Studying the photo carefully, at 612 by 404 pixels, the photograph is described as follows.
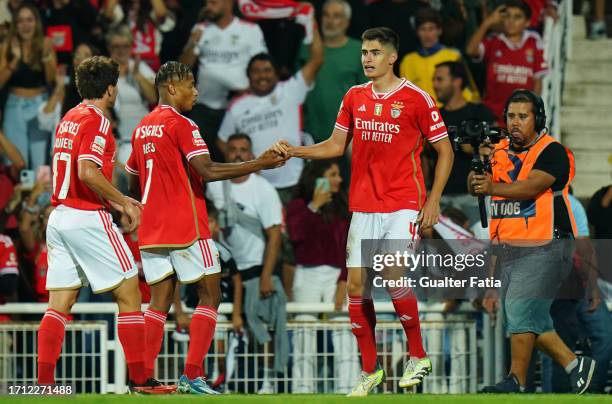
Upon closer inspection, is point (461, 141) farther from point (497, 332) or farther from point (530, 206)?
point (497, 332)

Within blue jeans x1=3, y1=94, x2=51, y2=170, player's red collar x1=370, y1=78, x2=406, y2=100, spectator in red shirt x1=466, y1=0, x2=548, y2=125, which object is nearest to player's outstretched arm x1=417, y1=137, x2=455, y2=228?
player's red collar x1=370, y1=78, x2=406, y2=100

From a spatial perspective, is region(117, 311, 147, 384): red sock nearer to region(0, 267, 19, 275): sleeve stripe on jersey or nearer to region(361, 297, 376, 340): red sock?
region(361, 297, 376, 340): red sock

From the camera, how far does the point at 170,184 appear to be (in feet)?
33.2

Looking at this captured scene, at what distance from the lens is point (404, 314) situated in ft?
33.1

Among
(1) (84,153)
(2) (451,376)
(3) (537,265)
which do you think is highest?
Result: (1) (84,153)

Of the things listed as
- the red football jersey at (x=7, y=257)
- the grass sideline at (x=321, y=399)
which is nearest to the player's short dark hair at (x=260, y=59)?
the red football jersey at (x=7, y=257)

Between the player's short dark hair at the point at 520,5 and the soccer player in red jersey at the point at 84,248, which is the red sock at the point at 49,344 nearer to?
the soccer player in red jersey at the point at 84,248

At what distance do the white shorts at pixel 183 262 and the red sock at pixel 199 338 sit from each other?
24 centimetres

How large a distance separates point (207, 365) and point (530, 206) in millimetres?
3310

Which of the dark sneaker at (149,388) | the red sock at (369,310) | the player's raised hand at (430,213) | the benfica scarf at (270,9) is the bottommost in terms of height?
the dark sneaker at (149,388)

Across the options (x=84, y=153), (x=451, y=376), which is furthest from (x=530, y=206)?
(x=84, y=153)

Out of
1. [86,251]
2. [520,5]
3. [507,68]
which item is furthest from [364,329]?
[520,5]

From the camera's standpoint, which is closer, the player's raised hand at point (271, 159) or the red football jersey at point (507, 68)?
the player's raised hand at point (271, 159)

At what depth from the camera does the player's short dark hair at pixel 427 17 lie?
15.1 metres
